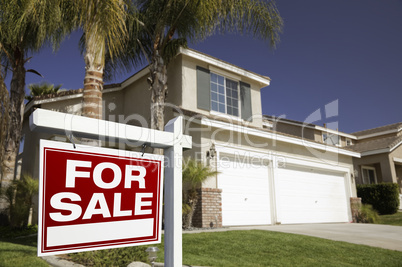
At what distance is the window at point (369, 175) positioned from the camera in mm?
25061

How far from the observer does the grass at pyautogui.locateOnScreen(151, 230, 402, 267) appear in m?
6.19

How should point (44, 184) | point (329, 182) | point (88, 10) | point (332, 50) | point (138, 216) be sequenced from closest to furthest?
point (44, 184) → point (138, 216) → point (88, 10) → point (329, 182) → point (332, 50)

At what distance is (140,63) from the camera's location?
46.5ft

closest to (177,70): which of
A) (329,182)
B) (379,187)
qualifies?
(329,182)

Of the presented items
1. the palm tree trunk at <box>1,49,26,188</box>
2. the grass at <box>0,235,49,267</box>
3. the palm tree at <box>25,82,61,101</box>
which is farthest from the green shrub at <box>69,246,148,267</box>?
the palm tree at <box>25,82,61,101</box>

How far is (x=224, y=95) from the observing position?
1530 centimetres

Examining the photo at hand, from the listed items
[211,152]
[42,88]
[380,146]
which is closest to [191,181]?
[211,152]

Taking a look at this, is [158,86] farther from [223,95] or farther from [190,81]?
[223,95]

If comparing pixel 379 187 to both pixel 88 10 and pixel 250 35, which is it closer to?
pixel 250 35

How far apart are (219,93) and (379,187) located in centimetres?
1290

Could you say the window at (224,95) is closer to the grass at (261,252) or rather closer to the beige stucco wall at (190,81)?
the beige stucco wall at (190,81)

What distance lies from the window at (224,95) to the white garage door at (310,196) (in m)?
3.71

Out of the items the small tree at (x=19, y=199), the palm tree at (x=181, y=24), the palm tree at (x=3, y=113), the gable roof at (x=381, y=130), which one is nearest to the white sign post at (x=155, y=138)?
the palm tree at (x=3, y=113)

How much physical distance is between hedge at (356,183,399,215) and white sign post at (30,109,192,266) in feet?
69.9
